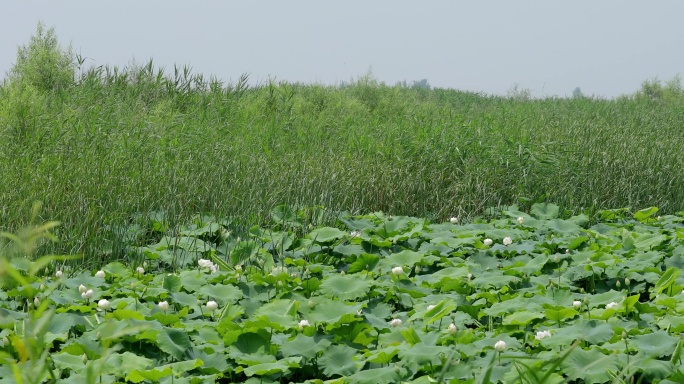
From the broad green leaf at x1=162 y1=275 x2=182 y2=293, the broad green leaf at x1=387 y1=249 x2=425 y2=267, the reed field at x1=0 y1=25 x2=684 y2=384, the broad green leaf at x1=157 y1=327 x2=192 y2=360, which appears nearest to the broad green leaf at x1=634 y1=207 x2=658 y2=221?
the reed field at x1=0 y1=25 x2=684 y2=384

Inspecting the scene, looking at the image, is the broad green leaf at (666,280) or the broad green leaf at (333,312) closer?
the broad green leaf at (333,312)

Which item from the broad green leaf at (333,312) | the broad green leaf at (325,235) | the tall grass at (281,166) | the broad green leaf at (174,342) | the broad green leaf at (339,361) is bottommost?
the broad green leaf at (339,361)

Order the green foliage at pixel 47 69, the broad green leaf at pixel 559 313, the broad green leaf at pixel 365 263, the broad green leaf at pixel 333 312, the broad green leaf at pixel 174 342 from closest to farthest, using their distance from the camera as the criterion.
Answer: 1. the broad green leaf at pixel 174 342
2. the broad green leaf at pixel 333 312
3. the broad green leaf at pixel 559 313
4. the broad green leaf at pixel 365 263
5. the green foliage at pixel 47 69

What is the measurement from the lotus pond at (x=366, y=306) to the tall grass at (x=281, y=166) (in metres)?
0.57

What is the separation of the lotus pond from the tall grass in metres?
0.57

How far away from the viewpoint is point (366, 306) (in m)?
3.34

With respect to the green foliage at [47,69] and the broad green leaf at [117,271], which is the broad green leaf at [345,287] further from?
the green foliage at [47,69]

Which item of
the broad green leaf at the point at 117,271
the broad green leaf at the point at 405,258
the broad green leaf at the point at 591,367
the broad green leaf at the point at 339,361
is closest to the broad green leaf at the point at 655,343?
the broad green leaf at the point at 591,367

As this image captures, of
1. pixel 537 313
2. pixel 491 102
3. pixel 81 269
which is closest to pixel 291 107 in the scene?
pixel 81 269

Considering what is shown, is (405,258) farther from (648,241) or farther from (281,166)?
(281,166)

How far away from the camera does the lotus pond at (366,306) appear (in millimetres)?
2617

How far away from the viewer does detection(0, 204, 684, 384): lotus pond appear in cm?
262

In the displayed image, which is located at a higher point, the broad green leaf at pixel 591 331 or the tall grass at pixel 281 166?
the tall grass at pixel 281 166

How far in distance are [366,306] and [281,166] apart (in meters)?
3.46
